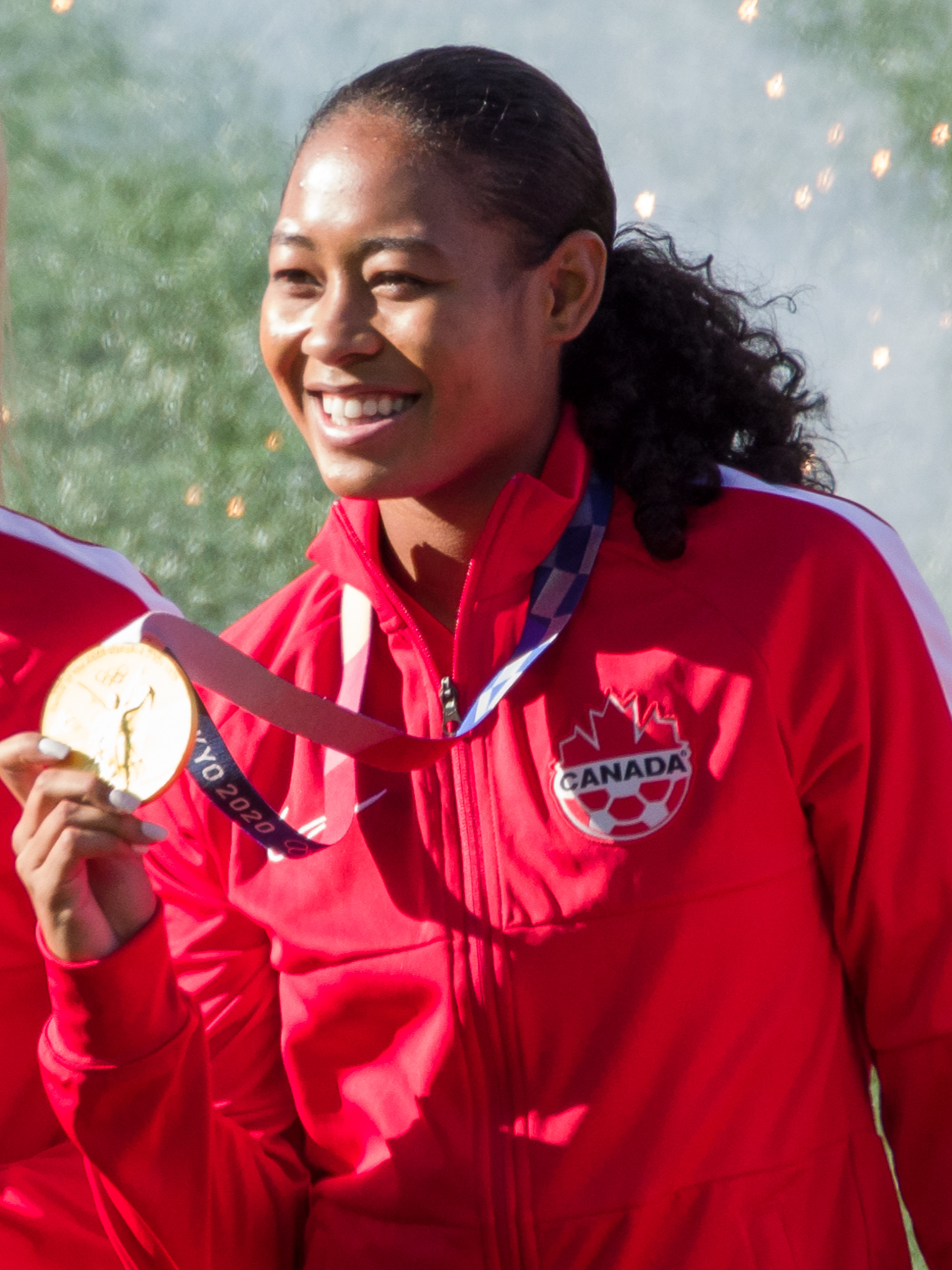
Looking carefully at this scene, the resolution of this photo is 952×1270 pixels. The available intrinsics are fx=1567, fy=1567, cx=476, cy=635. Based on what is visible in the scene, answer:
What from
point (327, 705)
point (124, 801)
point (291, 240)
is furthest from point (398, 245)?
point (124, 801)

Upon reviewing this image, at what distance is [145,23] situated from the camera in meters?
3.68

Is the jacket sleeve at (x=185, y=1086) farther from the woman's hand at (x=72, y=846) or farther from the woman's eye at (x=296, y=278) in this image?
the woman's eye at (x=296, y=278)

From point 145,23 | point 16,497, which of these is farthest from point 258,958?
point 145,23

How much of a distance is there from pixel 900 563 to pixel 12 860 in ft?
2.86

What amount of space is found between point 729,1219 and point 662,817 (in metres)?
0.34

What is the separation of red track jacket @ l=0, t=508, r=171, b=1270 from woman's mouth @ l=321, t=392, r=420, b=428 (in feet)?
1.12

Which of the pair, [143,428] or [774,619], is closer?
[774,619]

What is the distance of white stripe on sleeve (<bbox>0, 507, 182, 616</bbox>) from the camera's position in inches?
61.4

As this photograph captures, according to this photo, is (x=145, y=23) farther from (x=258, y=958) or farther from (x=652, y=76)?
(x=258, y=958)

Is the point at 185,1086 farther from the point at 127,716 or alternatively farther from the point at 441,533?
the point at 441,533

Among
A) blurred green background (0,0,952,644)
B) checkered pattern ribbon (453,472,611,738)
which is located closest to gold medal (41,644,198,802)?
checkered pattern ribbon (453,472,611,738)

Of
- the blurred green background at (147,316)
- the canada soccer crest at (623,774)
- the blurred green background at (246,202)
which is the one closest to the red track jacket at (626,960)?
the canada soccer crest at (623,774)

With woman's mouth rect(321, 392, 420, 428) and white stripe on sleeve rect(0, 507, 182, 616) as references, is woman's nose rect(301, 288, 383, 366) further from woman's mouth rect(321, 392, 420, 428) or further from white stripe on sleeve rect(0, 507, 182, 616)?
white stripe on sleeve rect(0, 507, 182, 616)

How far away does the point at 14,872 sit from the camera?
4.90ft
